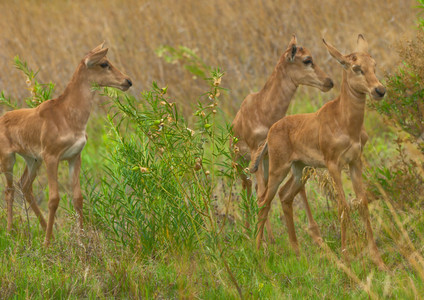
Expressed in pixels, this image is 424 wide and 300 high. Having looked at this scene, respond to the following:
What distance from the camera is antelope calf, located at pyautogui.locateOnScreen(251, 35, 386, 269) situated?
615cm

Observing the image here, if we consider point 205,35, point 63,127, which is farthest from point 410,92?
point 205,35

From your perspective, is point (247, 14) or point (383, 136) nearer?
point (383, 136)

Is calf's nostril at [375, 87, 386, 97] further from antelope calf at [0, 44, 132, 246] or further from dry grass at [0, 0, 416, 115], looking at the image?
dry grass at [0, 0, 416, 115]

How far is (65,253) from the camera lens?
624 cm

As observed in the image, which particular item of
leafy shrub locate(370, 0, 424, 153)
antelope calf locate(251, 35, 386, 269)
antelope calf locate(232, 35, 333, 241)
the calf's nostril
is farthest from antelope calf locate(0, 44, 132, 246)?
leafy shrub locate(370, 0, 424, 153)

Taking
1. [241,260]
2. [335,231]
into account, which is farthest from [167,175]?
[335,231]

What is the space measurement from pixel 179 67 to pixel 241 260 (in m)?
7.40

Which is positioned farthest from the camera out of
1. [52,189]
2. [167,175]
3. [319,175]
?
[52,189]

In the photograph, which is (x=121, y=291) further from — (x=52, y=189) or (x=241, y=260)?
(x=52, y=189)

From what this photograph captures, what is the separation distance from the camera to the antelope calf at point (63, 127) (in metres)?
7.12

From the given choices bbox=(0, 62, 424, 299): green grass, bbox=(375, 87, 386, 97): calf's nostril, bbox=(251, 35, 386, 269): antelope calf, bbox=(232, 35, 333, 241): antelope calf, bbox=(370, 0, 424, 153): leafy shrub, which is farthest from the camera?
bbox=(232, 35, 333, 241): antelope calf

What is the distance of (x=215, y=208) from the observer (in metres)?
7.22

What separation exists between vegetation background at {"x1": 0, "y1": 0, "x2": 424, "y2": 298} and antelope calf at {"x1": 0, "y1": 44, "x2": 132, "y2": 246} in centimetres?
23

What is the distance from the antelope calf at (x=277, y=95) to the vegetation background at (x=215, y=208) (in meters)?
0.41
